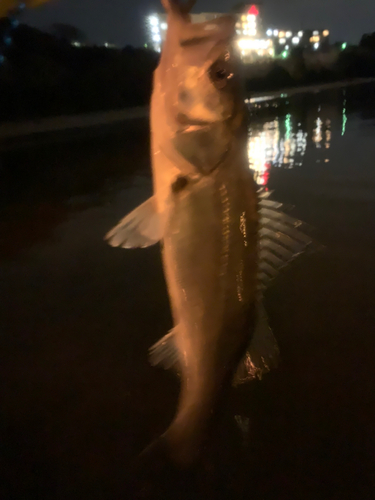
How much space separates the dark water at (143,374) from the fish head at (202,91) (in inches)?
82.1

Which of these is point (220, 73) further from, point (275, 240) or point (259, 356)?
point (259, 356)

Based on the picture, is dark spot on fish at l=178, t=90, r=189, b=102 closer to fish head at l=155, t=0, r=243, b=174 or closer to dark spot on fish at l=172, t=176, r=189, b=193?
fish head at l=155, t=0, r=243, b=174

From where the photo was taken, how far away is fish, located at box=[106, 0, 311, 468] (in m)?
1.21

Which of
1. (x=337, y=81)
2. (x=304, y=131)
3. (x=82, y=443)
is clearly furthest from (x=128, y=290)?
(x=337, y=81)

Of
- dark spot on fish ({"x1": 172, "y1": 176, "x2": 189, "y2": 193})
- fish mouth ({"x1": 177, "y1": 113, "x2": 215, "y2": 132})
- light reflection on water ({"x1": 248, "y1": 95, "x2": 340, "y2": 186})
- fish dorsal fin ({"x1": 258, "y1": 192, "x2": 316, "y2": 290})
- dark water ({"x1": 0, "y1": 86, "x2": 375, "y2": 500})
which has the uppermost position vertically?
fish mouth ({"x1": 177, "y1": 113, "x2": 215, "y2": 132})

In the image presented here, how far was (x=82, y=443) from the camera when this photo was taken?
2611mm

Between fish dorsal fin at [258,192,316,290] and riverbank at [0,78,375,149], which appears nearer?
fish dorsal fin at [258,192,316,290]

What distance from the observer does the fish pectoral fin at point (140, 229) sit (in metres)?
1.29

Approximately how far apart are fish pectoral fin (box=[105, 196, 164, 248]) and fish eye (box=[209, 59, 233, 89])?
1.41 feet

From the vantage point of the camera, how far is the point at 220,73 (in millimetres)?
1224

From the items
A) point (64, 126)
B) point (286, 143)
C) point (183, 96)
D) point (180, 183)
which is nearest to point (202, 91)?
point (183, 96)

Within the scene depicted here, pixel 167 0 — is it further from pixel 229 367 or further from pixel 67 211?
pixel 67 211

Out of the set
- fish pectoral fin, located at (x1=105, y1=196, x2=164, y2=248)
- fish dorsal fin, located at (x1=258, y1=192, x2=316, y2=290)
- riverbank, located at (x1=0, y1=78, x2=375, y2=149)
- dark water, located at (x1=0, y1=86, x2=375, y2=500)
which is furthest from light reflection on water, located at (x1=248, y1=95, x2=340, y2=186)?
riverbank, located at (x1=0, y1=78, x2=375, y2=149)

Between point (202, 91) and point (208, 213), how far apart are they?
1.31 feet
